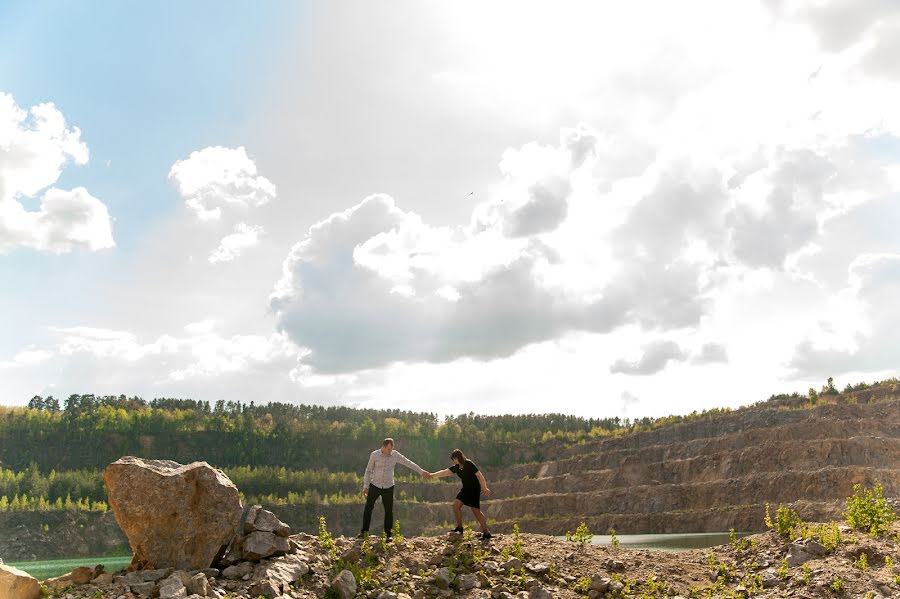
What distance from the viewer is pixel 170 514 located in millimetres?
16109

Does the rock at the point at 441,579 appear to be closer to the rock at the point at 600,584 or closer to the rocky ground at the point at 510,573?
the rocky ground at the point at 510,573

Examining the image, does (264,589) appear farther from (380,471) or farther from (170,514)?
(380,471)

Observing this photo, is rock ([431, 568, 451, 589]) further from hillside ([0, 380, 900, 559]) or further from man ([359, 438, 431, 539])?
hillside ([0, 380, 900, 559])

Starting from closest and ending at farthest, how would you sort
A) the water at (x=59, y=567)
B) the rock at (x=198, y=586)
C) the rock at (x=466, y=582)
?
the rock at (x=198, y=586), the rock at (x=466, y=582), the water at (x=59, y=567)

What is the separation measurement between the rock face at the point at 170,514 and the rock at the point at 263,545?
47cm

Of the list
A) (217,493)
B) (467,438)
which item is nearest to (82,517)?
(467,438)

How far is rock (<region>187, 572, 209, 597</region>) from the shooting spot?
47.9 feet

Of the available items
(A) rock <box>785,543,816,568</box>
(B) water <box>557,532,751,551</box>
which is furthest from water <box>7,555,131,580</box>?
(B) water <box>557,532,751,551</box>

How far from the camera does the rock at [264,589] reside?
14.9 metres

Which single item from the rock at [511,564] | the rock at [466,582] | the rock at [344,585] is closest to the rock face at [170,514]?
the rock at [344,585]

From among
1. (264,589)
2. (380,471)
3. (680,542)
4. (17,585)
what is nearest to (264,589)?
(264,589)

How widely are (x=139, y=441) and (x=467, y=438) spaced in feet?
201

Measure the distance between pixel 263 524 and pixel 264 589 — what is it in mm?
2377

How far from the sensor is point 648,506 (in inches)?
3044
